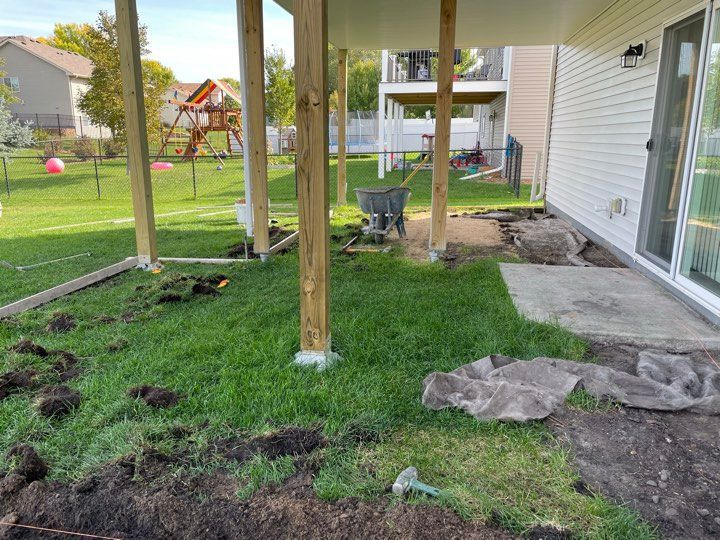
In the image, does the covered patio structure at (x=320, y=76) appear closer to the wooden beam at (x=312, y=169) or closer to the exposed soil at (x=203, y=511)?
the wooden beam at (x=312, y=169)

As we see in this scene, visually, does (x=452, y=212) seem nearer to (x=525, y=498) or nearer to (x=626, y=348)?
→ (x=626, y=348)

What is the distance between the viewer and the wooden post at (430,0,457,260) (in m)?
5.68

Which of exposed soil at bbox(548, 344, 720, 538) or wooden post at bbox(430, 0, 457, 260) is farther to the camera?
wooden post at bbox(430, 0, 457, 260)

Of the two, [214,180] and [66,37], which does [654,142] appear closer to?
[214,180]

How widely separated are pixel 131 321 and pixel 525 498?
3290mm

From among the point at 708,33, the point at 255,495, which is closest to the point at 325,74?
the point at 255,495

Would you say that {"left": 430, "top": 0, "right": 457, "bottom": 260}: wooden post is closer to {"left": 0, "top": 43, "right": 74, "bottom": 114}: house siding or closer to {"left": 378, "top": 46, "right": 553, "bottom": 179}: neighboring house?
{"left": 378, "top": 46, "right": 553, "bottom": 179}: neighboring house

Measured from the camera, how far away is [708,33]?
435 centimetres

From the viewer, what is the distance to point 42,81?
124 feet

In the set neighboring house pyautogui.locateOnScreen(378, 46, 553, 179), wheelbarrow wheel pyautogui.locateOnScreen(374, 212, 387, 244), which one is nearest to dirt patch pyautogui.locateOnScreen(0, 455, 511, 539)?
wheelbarrow wheel pyautogui.locateOnScreen(374, 212, 387, 244)

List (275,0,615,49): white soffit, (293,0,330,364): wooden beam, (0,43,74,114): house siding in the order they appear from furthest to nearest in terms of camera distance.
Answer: (0,43,74,114): house siding, (275,0,615,49): white soffit, (293,0,330,364): wooden beam

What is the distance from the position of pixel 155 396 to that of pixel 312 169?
5.11 ft

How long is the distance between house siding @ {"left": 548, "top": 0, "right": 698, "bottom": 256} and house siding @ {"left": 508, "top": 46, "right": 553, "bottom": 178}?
254 inches

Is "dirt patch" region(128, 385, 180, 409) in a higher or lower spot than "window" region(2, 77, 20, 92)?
lower
